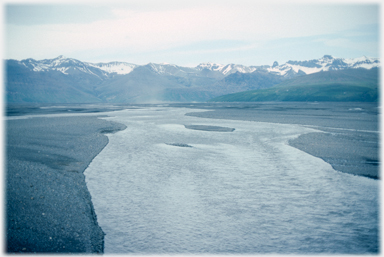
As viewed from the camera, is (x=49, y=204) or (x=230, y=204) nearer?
(x=49, y=204)

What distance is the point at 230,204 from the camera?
13.7 m

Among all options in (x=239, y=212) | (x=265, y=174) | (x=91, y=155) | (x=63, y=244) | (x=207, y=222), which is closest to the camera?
(x=63, y=244)

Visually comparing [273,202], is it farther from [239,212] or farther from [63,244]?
[63,244]

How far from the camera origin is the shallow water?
412 inches

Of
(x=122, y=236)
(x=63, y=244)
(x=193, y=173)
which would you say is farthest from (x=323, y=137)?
(x=63, y=244)

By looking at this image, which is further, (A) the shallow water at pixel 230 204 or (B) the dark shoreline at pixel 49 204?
(A) the shallow water at pixel 230 204

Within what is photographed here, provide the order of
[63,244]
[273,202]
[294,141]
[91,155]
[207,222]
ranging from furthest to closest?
[294,141]
[91,155]
[273,202]
[207,222]
[63,244]

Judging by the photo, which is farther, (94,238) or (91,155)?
(91,155)

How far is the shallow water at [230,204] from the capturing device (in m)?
10.5

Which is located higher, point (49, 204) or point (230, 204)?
point (49, 204)

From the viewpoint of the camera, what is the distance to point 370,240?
10609 millimetres

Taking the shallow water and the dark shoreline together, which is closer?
the dark shoreline

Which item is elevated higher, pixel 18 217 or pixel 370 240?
pixel 18 217

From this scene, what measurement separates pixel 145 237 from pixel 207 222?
111 inches
